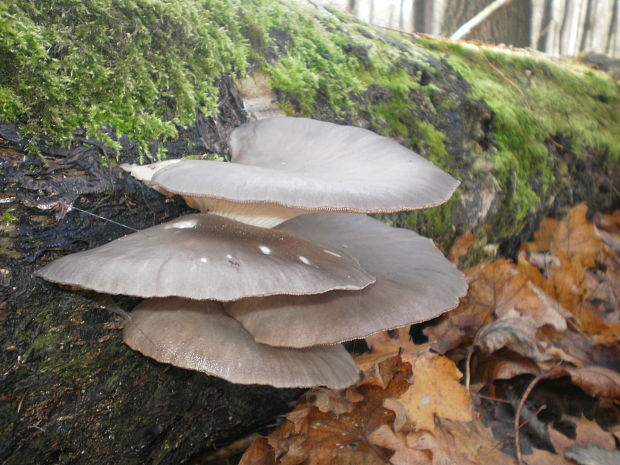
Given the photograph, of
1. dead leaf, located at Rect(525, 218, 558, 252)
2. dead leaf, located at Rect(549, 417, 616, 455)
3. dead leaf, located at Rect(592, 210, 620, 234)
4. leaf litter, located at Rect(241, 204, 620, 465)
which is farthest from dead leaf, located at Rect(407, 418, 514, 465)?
dead leaf, located at Rect(592, 210, 620, 234)

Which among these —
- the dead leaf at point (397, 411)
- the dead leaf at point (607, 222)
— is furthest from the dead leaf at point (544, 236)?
the dead leaf at point (397, 411)

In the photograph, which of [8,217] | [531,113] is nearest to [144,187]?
[8,217]

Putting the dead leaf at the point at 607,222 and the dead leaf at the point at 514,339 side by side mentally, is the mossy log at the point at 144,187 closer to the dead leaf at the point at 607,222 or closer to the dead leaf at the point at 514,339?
the dead leaf at the point at 514,339

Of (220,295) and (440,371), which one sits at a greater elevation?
(220,295)

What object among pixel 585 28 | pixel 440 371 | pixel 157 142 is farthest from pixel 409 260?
pixel 585 28

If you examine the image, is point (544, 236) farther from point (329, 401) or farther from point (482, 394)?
point (329, 401)

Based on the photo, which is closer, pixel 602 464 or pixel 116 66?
pixel 116 66

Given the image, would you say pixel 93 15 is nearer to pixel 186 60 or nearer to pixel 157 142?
pixel 186 60
